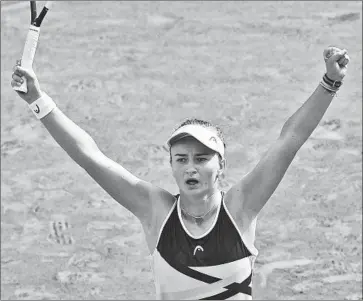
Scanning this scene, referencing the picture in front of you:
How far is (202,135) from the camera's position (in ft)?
14.1

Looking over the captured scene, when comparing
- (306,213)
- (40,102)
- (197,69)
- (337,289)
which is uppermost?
(197,69)

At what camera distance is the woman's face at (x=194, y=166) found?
4258mm

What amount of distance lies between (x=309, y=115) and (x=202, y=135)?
0.55 meters

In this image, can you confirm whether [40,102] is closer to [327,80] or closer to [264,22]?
[327,80]

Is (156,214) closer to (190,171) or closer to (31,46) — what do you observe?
(190,171)

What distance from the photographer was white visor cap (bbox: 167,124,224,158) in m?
4.29

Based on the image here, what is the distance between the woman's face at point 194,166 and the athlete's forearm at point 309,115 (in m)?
0.41

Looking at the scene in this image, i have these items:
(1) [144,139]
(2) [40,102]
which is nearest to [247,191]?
(2) [40,102]

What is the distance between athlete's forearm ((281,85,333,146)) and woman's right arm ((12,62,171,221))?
75 cm

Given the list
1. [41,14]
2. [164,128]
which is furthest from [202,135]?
[164,128]

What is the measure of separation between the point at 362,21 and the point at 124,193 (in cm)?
893

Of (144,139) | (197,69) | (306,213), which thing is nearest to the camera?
(306,213)

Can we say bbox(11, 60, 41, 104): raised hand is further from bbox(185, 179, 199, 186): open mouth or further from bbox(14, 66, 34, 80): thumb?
bbox(185, 179, 199, 186): open mouth

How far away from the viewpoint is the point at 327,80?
4262mm
